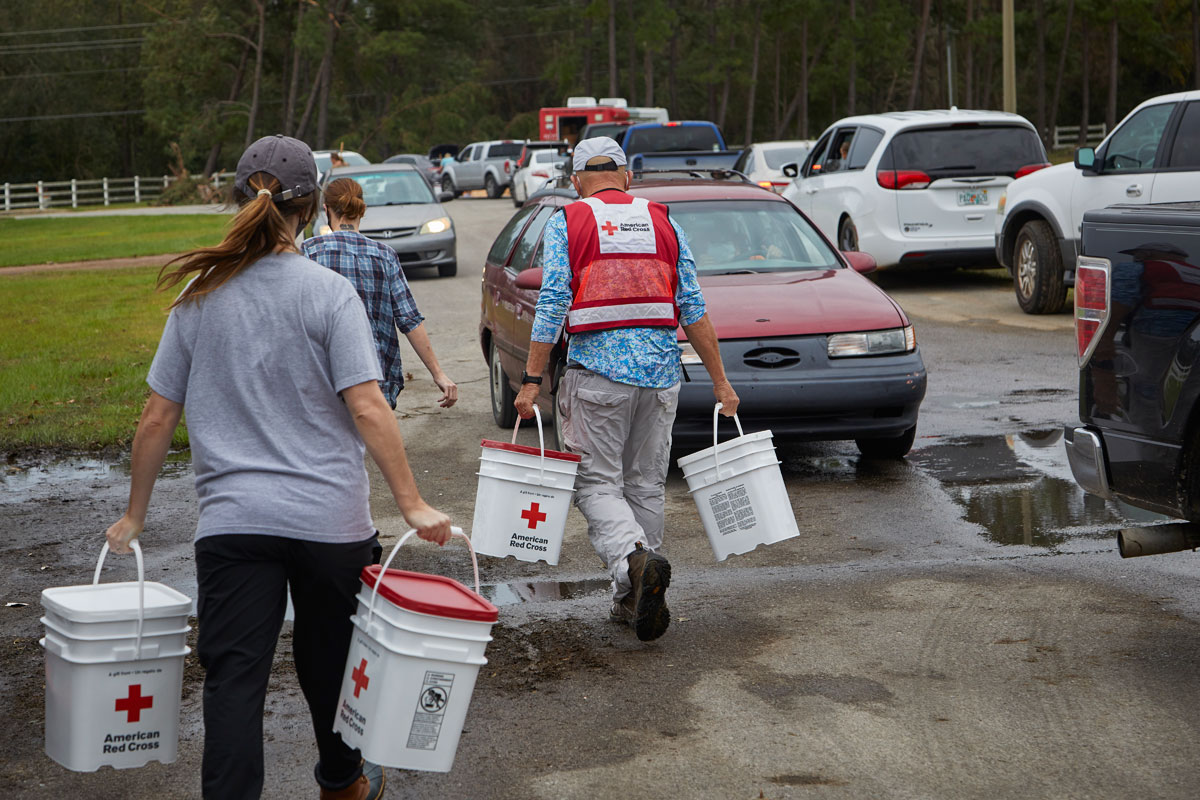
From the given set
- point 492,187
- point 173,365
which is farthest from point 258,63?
point 173,365

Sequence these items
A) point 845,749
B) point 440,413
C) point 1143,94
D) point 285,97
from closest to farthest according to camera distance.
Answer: point 845,749 → point 440,413 → point 1143,94 → point 285,97

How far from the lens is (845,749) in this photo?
4184 mm

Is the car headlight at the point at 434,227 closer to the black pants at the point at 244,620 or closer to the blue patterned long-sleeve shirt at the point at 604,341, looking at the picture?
the blue patterned long-sleeve shirt at the point at 604,341

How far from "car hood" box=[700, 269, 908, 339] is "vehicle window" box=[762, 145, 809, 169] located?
54.6 feet

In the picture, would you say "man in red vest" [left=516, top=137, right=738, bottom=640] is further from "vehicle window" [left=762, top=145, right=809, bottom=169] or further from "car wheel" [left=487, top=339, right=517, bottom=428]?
"vehicle window" [left=762, top=145, right=809, bottom=169]

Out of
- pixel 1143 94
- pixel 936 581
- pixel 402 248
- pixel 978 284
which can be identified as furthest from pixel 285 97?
pixel 936 581

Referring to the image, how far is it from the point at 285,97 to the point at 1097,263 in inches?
2794

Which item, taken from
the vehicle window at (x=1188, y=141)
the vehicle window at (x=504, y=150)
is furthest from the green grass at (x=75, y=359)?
the vehicle window at (x=504, y=150)

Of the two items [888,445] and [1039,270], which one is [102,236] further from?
[888,445]

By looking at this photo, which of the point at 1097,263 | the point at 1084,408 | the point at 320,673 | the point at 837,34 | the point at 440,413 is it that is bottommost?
the point at 440,413

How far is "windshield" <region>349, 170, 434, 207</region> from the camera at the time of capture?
20.2 metres

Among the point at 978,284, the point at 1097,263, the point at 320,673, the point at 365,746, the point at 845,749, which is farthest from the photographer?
the point at 978,284

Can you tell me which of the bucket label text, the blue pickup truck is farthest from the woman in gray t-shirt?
the blue pickup truck

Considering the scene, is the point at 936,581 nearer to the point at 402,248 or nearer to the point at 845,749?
the point at 845,749
